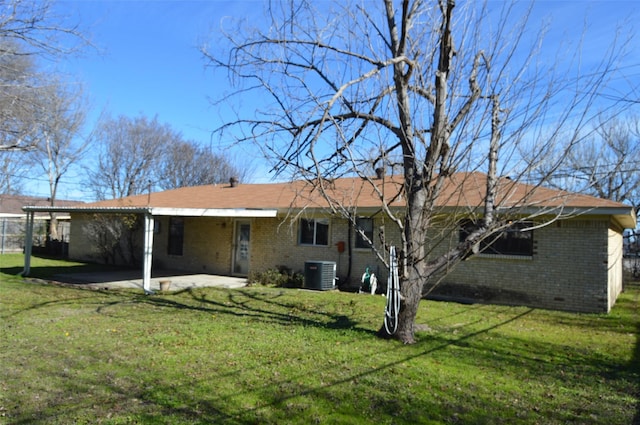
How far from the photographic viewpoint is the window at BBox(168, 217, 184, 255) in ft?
64.0

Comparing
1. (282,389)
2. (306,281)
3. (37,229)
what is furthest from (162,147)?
(282,389)

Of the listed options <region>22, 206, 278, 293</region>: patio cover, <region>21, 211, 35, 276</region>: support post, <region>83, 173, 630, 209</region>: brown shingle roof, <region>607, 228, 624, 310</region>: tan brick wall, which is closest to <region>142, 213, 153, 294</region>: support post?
<region>22, 206, 278, 293</region>: patio cover

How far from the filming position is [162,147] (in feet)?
127

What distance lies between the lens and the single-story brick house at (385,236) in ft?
35.7

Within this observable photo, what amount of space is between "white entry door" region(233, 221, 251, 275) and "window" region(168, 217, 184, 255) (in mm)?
2755

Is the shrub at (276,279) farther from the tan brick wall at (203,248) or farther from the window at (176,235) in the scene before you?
the window at (176,235)

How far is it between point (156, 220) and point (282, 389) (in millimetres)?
16443

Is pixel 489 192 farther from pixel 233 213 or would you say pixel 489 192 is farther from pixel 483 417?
pixel 233 213

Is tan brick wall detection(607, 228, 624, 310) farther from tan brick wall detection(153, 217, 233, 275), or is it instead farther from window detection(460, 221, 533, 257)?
tan brick wall detection(153, 217, 233, 275)

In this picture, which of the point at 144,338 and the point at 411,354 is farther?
the point at 144,338

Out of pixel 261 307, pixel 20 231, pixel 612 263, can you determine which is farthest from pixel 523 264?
pixel 20 231

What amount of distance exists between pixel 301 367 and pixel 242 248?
12196mm

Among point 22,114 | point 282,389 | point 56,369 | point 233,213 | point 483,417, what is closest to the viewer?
point 483,417

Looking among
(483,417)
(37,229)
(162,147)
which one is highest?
(162,147)
